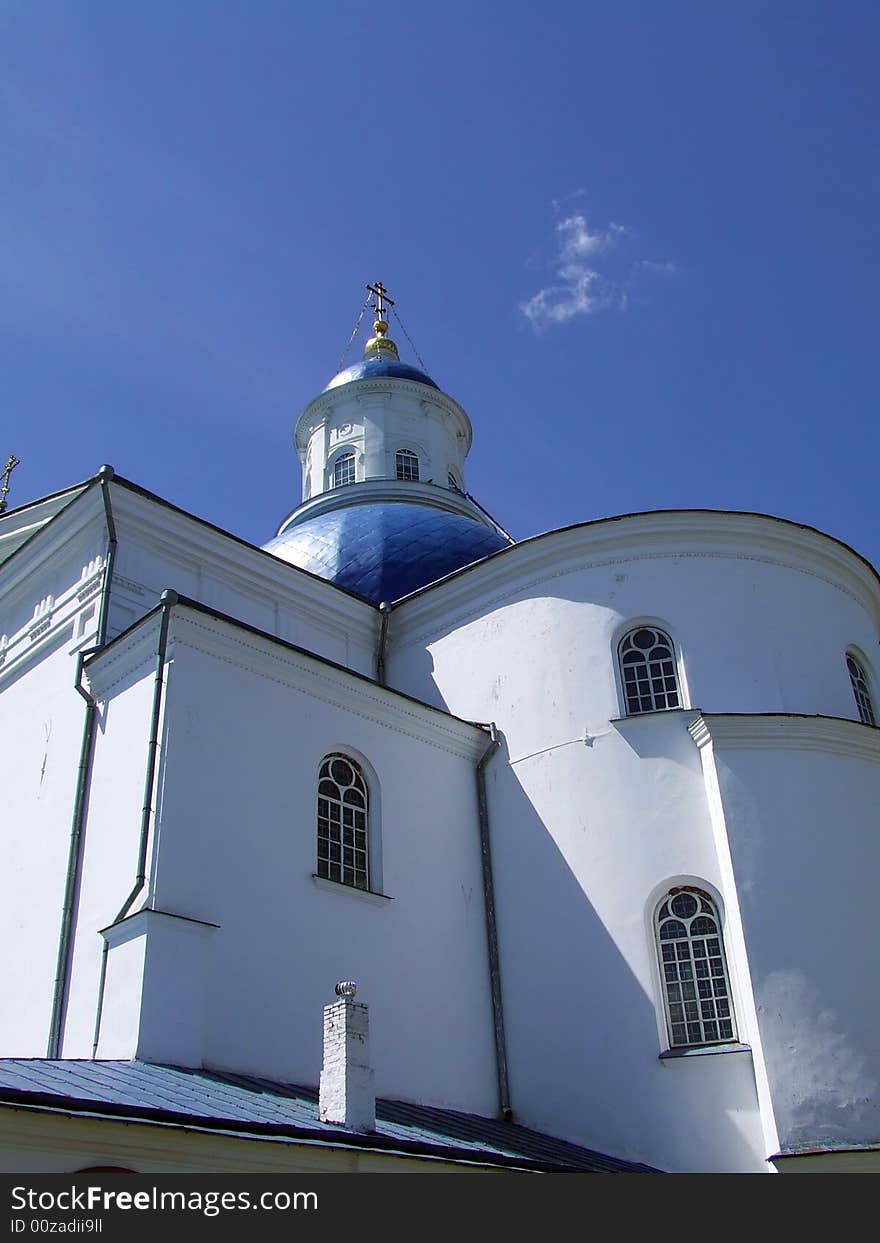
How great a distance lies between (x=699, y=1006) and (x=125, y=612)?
276 inches

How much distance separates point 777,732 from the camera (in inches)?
475

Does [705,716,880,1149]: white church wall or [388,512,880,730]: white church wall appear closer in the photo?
[705,716,880,1149]: white church wall

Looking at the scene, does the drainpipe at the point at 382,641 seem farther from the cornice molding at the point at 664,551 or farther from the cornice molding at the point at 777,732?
the cornice molding at the point at 777,732

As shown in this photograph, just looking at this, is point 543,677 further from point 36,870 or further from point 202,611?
point 36,870

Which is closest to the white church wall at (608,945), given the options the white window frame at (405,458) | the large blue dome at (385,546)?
the large blue dome at (385,546)

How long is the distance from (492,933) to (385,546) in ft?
20.5

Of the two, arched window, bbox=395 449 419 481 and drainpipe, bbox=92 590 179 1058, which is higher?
arched window, bbox=395 449 419 481

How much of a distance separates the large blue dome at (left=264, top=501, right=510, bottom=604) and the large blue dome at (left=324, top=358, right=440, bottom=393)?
5399 millimetres

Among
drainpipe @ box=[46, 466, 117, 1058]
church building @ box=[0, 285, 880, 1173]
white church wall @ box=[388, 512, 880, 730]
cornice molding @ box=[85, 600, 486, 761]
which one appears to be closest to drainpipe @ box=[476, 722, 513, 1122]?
church building @ box=[0, 285, 880, 1173]

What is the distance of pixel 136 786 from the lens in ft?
34.9

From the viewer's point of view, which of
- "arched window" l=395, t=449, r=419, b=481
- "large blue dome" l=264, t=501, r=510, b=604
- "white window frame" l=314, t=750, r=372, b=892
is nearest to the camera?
"white window frame" l=314, t=750, r=372, b=892

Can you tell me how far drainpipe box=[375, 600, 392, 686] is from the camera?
1551 centimetres

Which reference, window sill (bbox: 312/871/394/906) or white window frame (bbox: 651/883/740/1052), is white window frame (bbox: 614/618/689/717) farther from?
window sill (bbox: 312/871/394/906)

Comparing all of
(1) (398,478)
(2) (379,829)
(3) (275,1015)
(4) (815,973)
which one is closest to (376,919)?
(2) (379,829)
